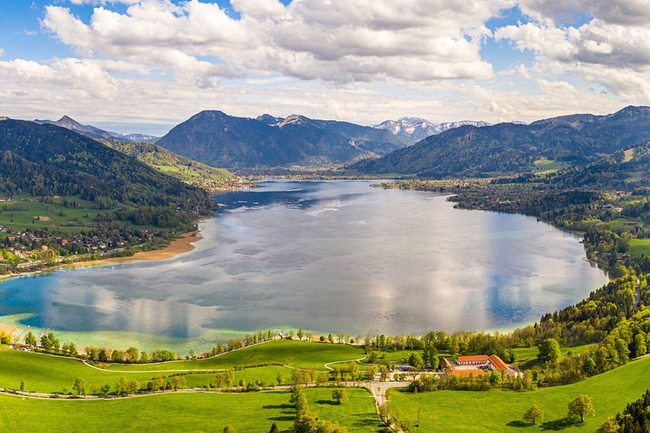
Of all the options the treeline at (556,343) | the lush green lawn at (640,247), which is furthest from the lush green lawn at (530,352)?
the lush green lawn at (640,247)

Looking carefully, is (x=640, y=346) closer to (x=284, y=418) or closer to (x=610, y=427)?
(x=610, y=427)

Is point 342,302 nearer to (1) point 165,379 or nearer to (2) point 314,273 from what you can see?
(2) point 314,273

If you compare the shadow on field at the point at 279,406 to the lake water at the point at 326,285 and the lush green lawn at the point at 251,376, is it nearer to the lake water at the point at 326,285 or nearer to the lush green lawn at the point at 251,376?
the lush green lawn at the point at 251,376

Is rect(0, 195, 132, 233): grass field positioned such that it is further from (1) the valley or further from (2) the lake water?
(2) the lake water

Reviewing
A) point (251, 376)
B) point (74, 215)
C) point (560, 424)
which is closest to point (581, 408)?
point (560, 424)

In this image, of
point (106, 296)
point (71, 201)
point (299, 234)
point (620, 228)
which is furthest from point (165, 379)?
point (71, 201)

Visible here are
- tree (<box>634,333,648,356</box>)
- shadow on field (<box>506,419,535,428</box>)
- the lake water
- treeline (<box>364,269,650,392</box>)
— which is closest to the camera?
shadow on field (<box>506,419,535,428</box>)

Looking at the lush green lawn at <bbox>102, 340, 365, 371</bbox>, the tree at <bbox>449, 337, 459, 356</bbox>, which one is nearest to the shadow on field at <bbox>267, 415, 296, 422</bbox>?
the lush green lawn at <bbox>102, 340, 365, 371</bbox>
